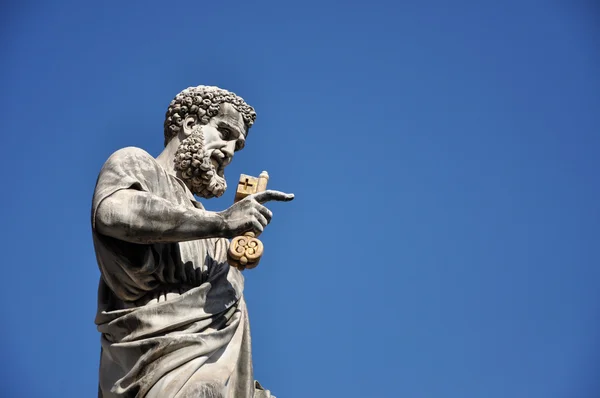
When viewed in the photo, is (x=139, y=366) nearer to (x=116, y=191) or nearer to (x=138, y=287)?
(x=138, y=287)

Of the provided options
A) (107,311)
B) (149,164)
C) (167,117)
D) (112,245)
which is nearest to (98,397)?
(107,311)

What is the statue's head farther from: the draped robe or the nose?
the draped robe

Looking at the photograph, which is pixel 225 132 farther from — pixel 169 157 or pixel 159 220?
pixel 159 220

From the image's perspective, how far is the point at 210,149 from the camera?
9750mm

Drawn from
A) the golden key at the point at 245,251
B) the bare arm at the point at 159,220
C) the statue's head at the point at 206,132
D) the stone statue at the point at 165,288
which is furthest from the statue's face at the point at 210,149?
the golden key at the point at 245,251

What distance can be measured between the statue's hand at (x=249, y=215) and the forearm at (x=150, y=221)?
106 millimetres

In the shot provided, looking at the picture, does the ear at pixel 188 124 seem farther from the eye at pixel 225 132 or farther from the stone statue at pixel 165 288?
the stone statue at pixel 165 288

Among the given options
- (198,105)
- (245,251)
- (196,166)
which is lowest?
(245,251)

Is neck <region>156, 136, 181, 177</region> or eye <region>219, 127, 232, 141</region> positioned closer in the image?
neck <region>156, 136, 181, 177</region>

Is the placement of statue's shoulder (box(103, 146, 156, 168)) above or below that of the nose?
below

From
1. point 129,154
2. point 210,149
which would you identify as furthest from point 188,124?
point 129,154

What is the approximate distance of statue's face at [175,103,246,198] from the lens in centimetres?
962

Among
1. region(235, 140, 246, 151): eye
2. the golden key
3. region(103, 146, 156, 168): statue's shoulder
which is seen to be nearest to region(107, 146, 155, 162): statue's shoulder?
region(103, 146, 156, 168): statue's shoulder

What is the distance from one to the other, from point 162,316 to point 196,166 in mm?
1639
